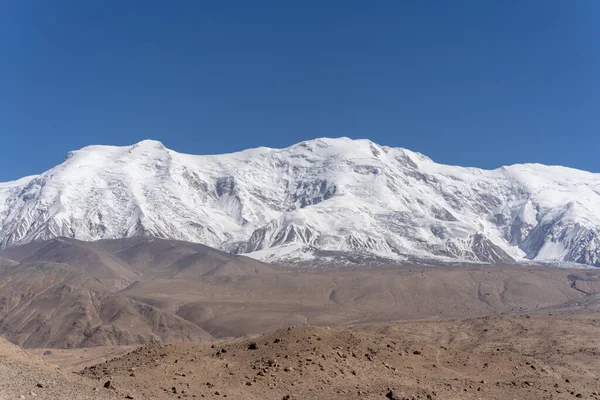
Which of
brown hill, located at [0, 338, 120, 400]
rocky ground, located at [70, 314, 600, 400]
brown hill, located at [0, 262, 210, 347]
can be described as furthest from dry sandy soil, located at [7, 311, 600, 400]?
brown hill, located at [0, 262, 210, 347]

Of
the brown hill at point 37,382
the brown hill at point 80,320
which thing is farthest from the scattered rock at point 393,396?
the brown hill at point 80,320

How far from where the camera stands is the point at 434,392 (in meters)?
38.2

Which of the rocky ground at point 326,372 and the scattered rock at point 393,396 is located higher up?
the rocky ground at point 326,372

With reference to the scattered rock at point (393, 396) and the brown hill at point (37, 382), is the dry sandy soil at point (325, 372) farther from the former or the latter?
the brown hill at point (37, 382)

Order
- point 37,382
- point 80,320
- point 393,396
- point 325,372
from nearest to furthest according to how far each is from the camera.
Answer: point 37,382
point 393,396
point 325,372
point 80,320

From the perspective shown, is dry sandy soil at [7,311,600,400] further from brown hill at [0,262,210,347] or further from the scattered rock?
brown hill at [0,262,210,347]

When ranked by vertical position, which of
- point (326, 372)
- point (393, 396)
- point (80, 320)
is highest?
point (80, 320)

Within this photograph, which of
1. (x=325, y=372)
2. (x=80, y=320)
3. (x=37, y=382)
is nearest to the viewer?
(x=37, y=382)

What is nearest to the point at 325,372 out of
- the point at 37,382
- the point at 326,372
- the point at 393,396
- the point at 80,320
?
the point at 326,372

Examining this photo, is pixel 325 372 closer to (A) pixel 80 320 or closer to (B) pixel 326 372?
(B) pixel 326 372

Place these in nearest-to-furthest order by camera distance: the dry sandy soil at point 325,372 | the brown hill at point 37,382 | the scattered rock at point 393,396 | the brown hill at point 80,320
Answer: the brown hill at point 37,382
the dry sandy soil at point 325,372
the scattered rock at point 393,396
the brown hill at point 80,320

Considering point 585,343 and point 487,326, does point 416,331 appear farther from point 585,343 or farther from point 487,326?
point 585,343

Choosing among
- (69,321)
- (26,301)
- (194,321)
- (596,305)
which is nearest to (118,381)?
(69,321)

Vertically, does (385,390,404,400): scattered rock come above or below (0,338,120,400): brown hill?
below
